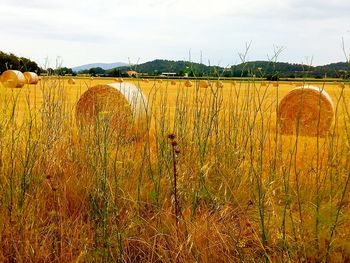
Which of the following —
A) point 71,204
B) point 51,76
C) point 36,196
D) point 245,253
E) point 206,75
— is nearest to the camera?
point 245,253

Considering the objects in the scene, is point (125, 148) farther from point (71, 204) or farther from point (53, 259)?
point (53, 259)

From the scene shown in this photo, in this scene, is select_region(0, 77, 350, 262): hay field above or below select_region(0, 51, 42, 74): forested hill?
below

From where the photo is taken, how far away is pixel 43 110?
363 centimetres

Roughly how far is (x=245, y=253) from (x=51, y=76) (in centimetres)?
269

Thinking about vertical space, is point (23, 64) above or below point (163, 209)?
above

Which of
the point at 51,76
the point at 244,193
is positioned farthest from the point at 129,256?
the point at 51,76

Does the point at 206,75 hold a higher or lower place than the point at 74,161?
higher

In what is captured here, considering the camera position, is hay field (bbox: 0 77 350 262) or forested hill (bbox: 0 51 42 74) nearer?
hay field (bbox: 0 77 350 262)

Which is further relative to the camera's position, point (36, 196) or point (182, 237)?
point (36, 196)

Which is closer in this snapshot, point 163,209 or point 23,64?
point 163,209

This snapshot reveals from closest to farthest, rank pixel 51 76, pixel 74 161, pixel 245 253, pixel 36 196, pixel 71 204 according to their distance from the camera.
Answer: pixel 245 253, pixel 36 196, pixel 71 204, pixel 74 161, pixel 51 76

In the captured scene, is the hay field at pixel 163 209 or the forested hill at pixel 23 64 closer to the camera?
the hay field at pixel 163 209

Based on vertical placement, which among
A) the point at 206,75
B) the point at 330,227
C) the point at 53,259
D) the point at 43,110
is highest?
the point at 206,75

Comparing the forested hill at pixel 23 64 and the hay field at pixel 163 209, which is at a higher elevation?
the forested hill at pixel 23 64
